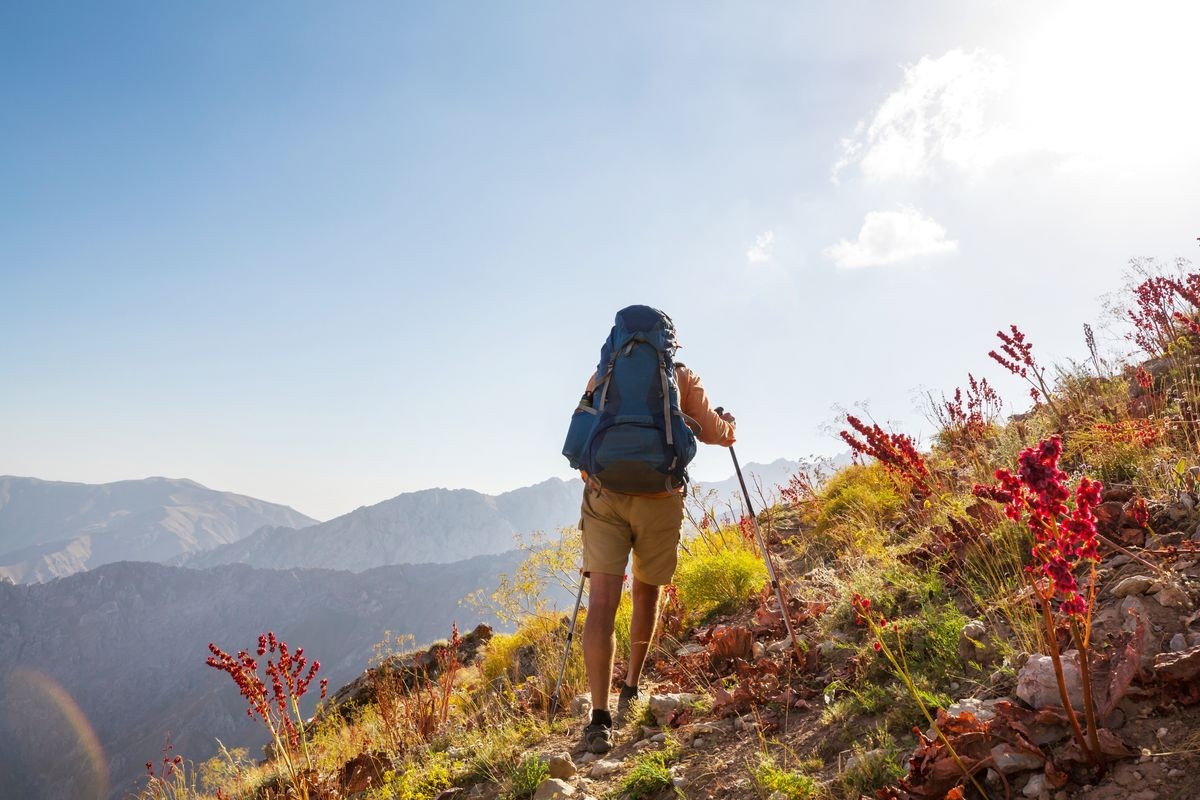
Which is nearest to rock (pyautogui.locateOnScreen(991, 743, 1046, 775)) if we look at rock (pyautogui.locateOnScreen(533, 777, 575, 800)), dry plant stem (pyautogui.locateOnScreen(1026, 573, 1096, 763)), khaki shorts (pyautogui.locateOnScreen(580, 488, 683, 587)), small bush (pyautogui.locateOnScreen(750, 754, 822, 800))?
dry plant stem (pyautogui.locateOnScreen(1026, 573, 1096, 763))

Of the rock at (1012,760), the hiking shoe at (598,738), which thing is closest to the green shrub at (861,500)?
the hiking shoe at (598,738)

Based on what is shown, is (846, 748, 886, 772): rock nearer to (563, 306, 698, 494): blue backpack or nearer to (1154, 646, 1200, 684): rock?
(1154, 646, 1200, 684): rock

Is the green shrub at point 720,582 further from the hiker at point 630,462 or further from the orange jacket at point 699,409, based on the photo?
the orange jacket at point 699,409

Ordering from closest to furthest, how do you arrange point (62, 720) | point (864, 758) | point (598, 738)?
point (864, 758) → point (598, 738) → point (62, 720)

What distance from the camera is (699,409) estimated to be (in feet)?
13.0

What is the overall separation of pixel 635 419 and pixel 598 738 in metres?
1.96

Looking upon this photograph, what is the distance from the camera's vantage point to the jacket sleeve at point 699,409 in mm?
3953

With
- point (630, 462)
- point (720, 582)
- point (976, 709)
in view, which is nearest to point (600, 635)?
point (630, 462)

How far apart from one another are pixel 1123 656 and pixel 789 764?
136 centimetres

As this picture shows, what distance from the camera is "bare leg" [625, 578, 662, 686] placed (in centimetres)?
399

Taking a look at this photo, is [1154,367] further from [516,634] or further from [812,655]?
[516,634]

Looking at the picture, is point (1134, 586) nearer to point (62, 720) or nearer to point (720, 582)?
point (720, 582)

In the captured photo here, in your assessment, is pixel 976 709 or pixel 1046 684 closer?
pixel 1046 684

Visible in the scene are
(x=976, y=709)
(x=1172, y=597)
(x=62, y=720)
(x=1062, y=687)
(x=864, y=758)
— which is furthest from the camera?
(x=62, y=720)
